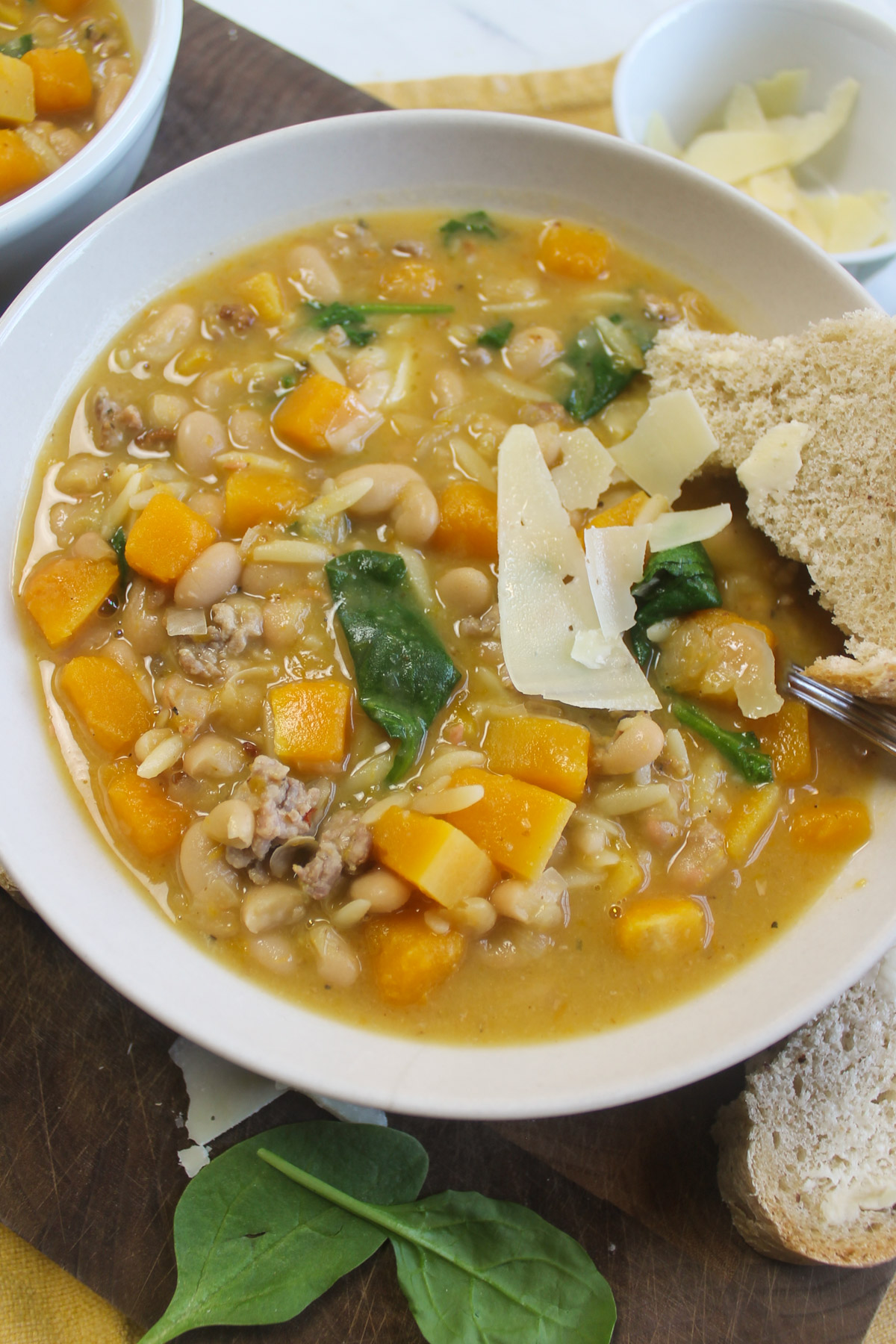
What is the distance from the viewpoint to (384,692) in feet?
9.33

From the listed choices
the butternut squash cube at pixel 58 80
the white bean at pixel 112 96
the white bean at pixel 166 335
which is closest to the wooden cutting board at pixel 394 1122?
the white bean at pixel 166 335

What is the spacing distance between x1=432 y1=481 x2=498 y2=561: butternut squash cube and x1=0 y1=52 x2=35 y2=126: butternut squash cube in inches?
75.5

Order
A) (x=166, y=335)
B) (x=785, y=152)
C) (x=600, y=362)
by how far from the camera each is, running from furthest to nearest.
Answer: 1. (x=785, y=152)
2. (x=600, y=362)
3. (x=166, y=335)

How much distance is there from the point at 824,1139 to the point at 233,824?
1.98 metres

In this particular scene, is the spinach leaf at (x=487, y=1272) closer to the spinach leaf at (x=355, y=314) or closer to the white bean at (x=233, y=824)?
the white bean at (x=233, y=824)

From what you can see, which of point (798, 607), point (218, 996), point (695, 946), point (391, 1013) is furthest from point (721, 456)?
point (218, 996)

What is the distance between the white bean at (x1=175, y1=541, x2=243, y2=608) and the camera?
9.41 feet

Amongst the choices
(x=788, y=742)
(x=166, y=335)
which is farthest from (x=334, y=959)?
(x=166, y=335)

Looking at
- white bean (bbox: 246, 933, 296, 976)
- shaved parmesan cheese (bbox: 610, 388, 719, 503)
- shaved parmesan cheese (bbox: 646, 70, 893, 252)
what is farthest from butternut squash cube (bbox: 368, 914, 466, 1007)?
shaved parmesan cheese (bbox: 646, 70, 893, 252)

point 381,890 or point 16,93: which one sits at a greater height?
point 16,93

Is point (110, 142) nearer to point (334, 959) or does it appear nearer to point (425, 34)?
point (425, 34)

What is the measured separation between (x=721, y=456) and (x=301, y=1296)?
265cm

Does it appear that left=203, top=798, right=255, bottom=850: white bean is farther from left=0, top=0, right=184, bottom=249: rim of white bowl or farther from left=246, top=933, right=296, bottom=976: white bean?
left=0, top=0, right=184, bottom=249: rim of white bowl

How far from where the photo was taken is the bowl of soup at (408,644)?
2646mm
